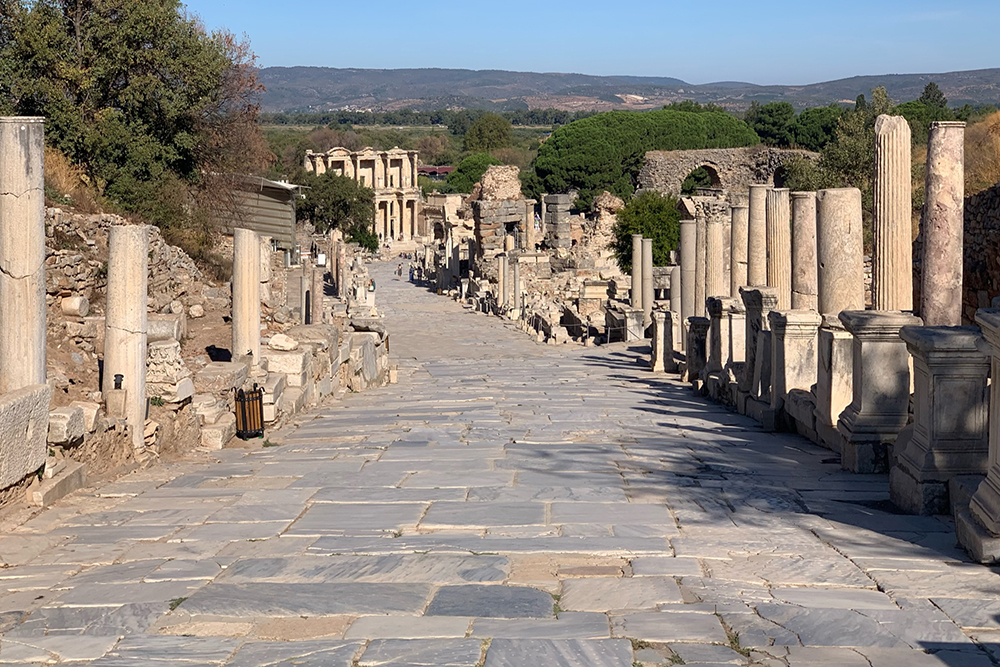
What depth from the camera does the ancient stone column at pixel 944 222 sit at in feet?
27.7

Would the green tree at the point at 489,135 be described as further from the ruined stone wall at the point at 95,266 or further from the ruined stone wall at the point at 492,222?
the ruined stone wall at the point at 95,266

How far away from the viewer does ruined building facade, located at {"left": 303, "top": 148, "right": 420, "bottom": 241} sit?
9825 cm

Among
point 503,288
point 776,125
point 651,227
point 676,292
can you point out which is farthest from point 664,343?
point 776,125

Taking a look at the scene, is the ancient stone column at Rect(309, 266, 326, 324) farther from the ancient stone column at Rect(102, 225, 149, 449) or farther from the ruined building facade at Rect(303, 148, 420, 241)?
the ruined building facade at Rect(303, 148, 420, 241)

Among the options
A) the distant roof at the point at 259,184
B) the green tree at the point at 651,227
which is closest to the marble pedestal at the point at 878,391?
the distant roof at the point at 259,184

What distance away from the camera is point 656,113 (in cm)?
8325

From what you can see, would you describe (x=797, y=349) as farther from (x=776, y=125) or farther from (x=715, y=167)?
(x=776, y=125)

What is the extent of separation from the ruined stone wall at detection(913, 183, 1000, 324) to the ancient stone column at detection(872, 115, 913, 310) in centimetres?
1131

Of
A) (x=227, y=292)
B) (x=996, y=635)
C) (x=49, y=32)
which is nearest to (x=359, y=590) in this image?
(x=996, y=635)

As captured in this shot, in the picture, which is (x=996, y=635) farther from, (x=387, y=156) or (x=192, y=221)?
(x=387, y=156)

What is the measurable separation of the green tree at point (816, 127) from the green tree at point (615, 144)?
3901 millimetres

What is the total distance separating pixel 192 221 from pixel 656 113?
64486 millimetres

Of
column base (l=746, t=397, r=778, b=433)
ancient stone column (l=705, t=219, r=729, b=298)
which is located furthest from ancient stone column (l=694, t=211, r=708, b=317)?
column base (l=746, t=397, r=778, b=433)

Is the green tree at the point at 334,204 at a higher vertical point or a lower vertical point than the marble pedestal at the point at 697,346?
higher
